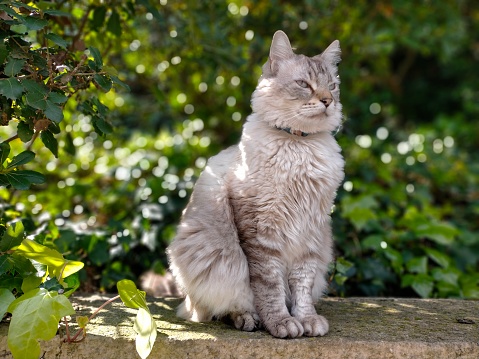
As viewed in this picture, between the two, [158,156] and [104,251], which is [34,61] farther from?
[158,156]

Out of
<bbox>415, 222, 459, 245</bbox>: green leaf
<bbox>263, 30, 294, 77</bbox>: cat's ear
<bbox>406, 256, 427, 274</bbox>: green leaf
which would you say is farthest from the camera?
<bbox>415, 222, 459, 245</bbox>: green leaf

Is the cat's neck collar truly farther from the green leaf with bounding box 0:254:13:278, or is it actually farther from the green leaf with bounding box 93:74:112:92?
the green leaf with bounding box 0:254:13:278

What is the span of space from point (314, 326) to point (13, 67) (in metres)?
1.49

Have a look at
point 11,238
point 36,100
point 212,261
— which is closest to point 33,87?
point 36,100

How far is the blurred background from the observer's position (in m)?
3.20

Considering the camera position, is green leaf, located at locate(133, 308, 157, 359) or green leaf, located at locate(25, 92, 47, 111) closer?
green leaf, located at locate(133, 308, 157, 359)

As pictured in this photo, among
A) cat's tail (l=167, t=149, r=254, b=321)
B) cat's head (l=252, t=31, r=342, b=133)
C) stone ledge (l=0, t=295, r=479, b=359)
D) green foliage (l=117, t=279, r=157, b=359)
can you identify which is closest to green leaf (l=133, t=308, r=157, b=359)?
green foliage (l=117, t=279, r=157, b=359)

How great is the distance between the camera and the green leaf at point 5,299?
205 centimetres

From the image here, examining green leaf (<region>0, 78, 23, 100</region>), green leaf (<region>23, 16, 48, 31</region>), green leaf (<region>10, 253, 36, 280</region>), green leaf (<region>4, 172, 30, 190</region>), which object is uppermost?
green leaf (<region>23, 16, 48, 31</region>)

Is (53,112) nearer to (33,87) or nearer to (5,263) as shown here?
(33,87)

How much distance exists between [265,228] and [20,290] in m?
1.02

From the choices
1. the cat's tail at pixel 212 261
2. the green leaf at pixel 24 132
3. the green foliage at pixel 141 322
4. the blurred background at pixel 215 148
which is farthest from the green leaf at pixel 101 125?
the green foliage at pixel 141 322

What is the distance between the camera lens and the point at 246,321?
2.24 metres

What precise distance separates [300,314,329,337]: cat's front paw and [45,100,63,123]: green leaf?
3.97 feet
